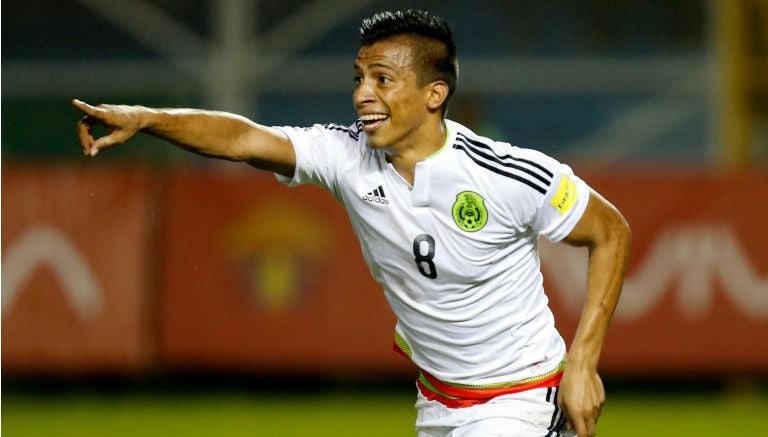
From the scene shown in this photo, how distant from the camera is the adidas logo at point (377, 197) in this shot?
5344mm

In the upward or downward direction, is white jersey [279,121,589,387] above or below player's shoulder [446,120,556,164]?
below

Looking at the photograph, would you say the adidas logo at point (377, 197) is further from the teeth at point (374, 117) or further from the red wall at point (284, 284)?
the red wall at point (284, 284)

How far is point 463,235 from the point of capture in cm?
527

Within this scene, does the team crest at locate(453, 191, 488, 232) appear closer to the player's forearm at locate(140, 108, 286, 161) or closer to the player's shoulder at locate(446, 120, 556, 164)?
the player's shoulder at locate(446, 120, 556, 164)

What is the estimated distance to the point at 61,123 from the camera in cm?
1592

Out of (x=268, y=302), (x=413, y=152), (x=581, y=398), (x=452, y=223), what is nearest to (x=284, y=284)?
(x=268, y=302)

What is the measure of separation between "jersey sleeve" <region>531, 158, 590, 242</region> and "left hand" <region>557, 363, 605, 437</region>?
500mm

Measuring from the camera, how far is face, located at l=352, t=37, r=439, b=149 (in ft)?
17.3

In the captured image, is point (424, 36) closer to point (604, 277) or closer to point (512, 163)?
point (512, 163)

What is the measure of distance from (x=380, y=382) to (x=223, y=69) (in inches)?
226

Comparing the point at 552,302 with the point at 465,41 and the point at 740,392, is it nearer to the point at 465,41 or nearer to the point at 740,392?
the point at 740,392

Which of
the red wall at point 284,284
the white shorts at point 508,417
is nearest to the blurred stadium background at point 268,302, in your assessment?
the red wall at point 284,284

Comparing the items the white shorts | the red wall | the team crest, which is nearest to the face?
the team crest

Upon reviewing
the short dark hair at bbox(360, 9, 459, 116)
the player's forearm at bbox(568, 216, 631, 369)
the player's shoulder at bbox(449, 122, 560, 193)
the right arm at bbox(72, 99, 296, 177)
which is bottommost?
the player's forearm at bbox(568, 216, 631, 369)
